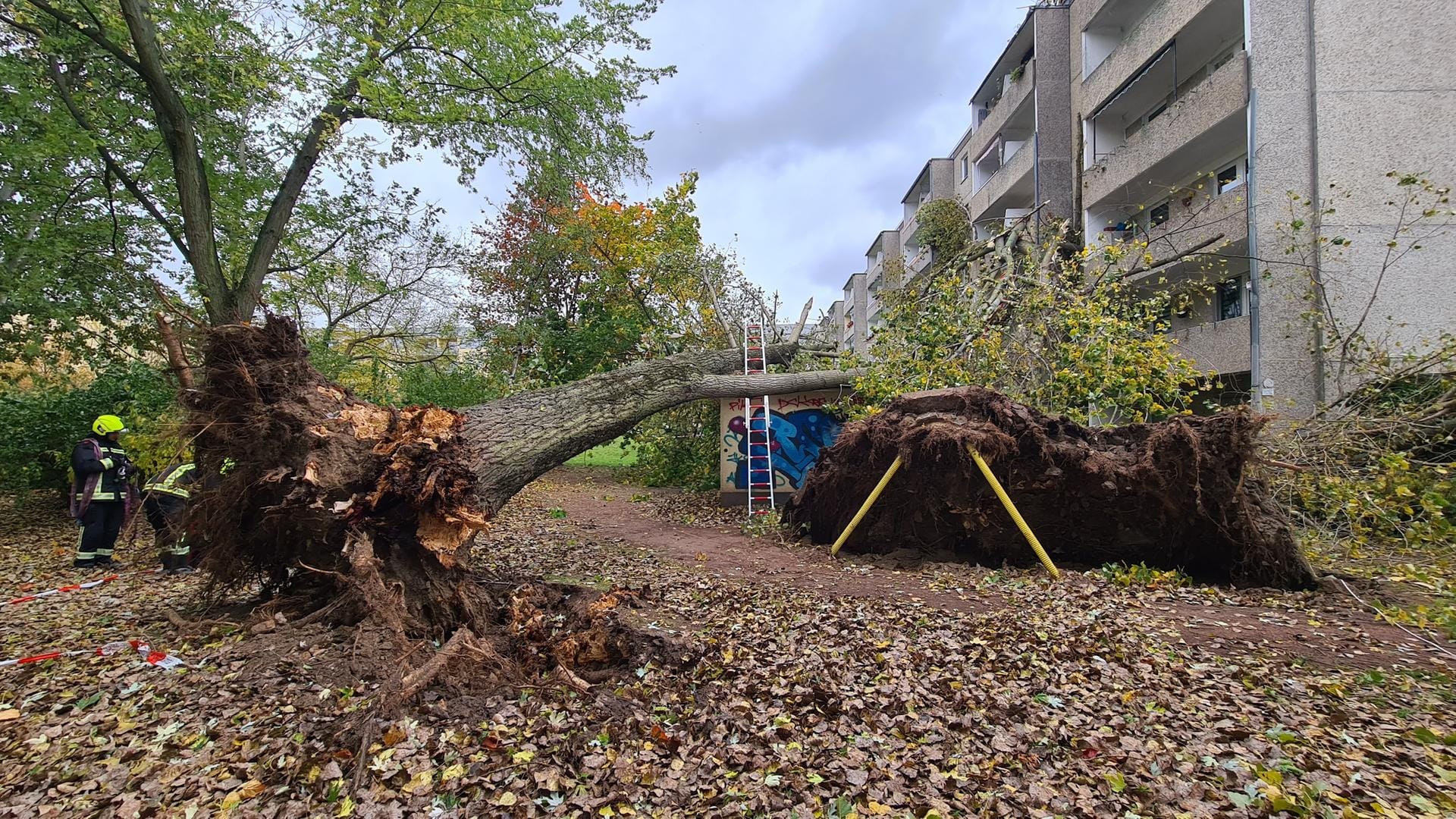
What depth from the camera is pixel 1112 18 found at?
16.3m

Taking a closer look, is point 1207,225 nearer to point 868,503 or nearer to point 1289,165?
point 1289,165

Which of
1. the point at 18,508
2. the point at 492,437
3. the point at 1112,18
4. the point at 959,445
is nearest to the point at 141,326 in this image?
the point at 18,508

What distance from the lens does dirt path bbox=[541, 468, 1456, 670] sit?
3.96 metres

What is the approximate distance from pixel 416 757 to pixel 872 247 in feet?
156

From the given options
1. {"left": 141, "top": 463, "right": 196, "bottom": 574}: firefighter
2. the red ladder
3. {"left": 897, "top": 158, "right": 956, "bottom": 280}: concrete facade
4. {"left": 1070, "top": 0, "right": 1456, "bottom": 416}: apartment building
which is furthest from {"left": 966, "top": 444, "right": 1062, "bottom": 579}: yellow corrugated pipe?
{"left": 897, "top": 158, "right": 956, "bottom": 280}: concrete facade

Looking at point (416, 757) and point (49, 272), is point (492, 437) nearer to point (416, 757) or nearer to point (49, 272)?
point (416, 757)

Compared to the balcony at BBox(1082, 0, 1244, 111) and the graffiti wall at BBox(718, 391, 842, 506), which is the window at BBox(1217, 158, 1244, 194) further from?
the graffiti wall at BBox(718, 391, 842, 506)

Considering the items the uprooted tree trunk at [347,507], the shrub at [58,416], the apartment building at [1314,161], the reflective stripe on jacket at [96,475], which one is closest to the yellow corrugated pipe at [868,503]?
the uprooted tree trunk at [347,507]

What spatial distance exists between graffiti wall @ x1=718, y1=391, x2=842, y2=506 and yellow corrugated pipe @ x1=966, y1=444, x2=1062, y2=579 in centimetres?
539

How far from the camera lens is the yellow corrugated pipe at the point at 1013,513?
19.2ft

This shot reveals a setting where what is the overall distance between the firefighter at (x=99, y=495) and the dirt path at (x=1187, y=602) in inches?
202

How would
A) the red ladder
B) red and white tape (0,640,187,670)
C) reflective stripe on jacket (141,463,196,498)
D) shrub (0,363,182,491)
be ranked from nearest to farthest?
red and white tape (0,640,187,670) → reflective stripe on jacket (141,463,196,498) → shrub (0,363,182,491) → the red ladder

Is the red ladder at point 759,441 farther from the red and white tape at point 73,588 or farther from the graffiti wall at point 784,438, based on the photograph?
the red and white tape at point 73,588

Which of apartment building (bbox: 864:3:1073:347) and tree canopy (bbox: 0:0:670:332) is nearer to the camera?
tree canopy (bbox: 0:0:670:332)
